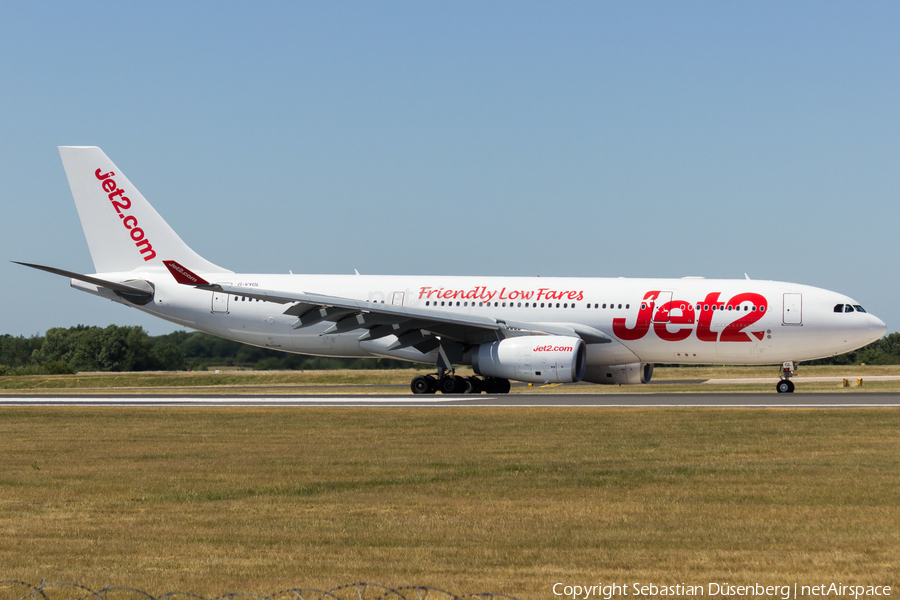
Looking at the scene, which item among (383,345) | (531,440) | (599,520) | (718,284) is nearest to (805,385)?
(718,284)

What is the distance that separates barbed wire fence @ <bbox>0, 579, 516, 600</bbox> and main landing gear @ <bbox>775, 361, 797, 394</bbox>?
81.2ft

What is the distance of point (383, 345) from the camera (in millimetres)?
32188

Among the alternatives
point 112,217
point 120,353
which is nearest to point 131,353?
point 120,353

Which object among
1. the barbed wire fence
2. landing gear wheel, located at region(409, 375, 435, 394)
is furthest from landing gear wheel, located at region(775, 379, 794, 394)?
the barbed wire fence

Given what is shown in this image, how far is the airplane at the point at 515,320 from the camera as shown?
1142 inches

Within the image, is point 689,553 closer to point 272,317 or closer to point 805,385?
point 272,317

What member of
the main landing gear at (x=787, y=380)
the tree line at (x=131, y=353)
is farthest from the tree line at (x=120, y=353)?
the main landing gear at (x=787, y=380)

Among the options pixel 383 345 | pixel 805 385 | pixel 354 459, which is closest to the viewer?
pixel 354 459

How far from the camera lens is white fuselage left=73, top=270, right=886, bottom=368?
29.1 metres

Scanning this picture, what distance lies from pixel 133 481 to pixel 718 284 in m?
22.0

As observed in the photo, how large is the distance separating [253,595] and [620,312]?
2420cm

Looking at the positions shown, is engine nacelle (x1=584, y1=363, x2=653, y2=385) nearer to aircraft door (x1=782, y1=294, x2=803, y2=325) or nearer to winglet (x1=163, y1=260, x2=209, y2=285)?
aircraft door (x1=782, y1=294, x2=803, y2=325)

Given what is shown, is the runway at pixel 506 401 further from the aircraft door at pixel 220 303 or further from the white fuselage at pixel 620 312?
the aircraft door at pixel 220 303

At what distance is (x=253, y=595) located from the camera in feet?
21.8
